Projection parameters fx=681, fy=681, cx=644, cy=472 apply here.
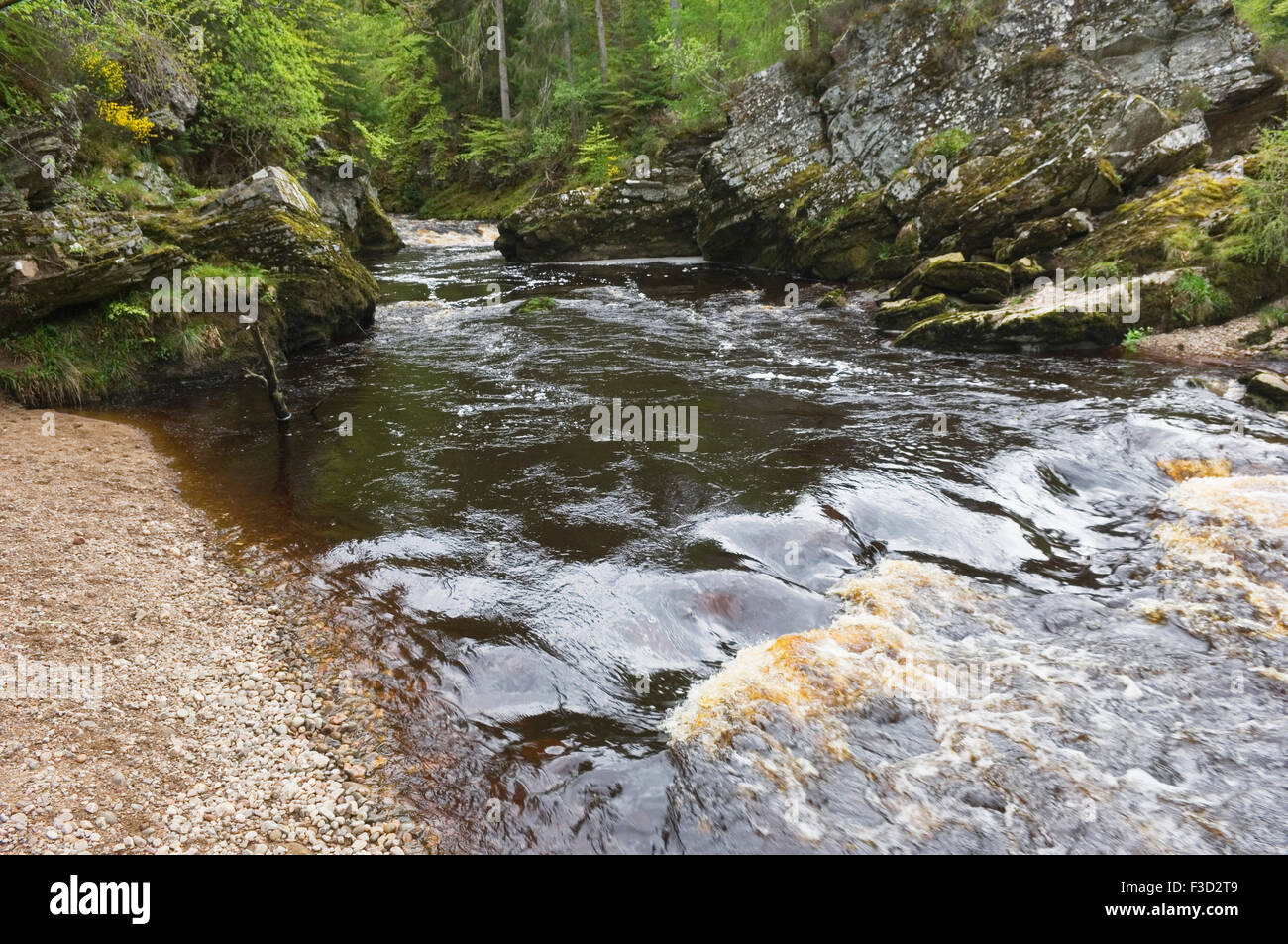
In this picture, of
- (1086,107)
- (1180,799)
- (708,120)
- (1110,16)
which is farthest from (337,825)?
(708,120)

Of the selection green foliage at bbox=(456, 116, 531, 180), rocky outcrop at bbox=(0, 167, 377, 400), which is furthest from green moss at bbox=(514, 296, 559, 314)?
green foliage at bbox=(456, 116, 531, 180)

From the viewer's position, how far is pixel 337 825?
149 inches

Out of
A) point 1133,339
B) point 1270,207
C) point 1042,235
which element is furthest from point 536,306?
point 1270,207

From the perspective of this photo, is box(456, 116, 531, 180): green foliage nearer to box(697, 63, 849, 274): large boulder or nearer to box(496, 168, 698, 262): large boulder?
box(496, 168, 698, 262): large boulder

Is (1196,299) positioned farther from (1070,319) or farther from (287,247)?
(287,247)

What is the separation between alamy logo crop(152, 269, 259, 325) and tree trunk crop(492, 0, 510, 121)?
2829 cm

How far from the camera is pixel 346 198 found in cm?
2439

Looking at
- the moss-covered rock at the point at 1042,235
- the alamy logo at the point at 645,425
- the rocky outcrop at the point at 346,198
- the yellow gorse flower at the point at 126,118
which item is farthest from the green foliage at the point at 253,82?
the moss-covered rock at the point at 1042,235

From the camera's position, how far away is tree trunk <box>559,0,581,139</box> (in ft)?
106

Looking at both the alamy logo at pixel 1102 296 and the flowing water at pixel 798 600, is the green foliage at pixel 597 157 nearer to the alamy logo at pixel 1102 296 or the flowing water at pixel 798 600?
the alamy logo at pixel 1102 296

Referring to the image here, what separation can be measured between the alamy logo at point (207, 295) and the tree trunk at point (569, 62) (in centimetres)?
2547

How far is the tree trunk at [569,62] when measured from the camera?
32438 mm

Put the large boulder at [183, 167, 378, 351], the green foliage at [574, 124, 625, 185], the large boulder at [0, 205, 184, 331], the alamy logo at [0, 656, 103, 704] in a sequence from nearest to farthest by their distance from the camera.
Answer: the alamy logo at [0, 656, 103, 704]
the large boulder at [0, 205, 184, 331]
the large boulder at [183, 167, 378, 351]
the green foliage at [574, 124, 625, 185]

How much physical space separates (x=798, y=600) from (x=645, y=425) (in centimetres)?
461
